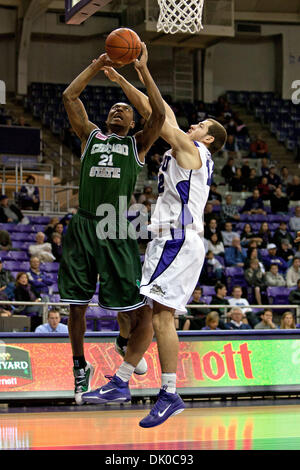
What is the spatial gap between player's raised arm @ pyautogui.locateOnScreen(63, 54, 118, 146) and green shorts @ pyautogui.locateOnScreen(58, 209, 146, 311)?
0.73 meters

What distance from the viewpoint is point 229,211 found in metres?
18.9

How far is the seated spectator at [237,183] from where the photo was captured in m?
20.8

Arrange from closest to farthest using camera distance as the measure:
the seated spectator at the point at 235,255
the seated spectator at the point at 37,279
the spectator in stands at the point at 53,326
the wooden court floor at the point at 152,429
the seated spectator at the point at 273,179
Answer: the wooden court floor at the point at 152,429 → the spectator in stands at the point at 53,326 → the seated spectator at the point at 37,279 → the seated spectator at the point at 235,255 → the seated spectator at the point at 273,179

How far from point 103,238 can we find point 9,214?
10.2m

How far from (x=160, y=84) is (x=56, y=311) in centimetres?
1583

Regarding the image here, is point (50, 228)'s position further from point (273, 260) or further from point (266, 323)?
point (266, 323)

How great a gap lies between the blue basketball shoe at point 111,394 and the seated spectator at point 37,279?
270 inches

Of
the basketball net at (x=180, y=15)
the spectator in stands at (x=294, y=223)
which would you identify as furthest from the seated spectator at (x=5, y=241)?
the spectator in stands at (x=294, y=223)

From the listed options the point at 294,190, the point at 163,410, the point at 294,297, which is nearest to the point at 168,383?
the point at 163,410

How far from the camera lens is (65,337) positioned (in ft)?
34.8

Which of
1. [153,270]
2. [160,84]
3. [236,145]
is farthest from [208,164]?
[160,84]

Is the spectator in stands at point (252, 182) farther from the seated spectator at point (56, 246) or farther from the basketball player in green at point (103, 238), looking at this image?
the basketball player in green at point (103, 238)

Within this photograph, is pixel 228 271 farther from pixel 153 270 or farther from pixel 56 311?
pixel 153 270

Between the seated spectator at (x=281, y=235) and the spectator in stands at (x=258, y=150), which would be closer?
the seated spectator at (x=281, y=235)
